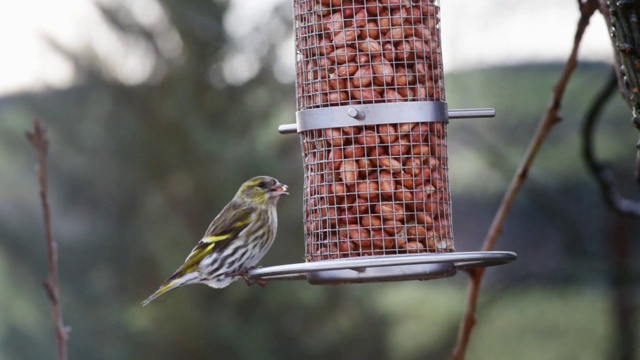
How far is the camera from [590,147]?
178 inches

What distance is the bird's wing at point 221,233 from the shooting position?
524 cm

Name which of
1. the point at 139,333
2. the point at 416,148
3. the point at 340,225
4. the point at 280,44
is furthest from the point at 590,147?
the point at 139,333

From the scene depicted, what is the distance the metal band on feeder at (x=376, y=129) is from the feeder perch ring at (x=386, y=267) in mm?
197

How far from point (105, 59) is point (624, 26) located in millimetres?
12271

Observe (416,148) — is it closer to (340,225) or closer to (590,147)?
(340,225)

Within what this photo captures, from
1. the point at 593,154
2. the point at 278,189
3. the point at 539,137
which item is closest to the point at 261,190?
the point at 278,189

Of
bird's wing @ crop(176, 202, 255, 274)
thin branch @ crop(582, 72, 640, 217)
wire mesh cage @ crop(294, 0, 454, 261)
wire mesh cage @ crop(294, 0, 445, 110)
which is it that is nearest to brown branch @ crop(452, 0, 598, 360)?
wire mesh cage @ crop(294, 0, 454, 261)

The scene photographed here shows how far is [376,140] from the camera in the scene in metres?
3.99

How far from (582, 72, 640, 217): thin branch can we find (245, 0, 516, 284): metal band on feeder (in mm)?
708

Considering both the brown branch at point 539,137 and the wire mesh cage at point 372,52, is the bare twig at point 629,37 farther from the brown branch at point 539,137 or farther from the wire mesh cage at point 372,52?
the wire mesh cage at point 372,52

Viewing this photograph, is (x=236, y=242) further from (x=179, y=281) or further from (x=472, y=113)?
(x=472, y=113)

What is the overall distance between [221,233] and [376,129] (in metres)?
1.59

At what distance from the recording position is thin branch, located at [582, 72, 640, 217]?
4.34 meters

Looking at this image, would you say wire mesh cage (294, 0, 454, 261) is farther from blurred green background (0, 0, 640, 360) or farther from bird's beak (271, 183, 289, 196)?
blurred green background (0, 0, 640, 360)
